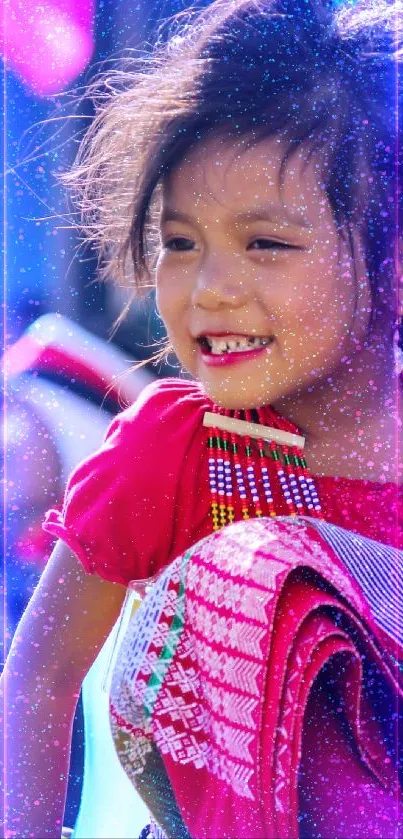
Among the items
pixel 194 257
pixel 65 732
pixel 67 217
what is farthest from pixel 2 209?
pixel 65 732

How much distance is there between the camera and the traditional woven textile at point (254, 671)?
30 centimetres

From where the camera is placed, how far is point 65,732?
23.1 inches

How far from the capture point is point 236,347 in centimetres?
52

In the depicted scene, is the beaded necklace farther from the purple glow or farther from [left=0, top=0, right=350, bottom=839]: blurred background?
the purple glow

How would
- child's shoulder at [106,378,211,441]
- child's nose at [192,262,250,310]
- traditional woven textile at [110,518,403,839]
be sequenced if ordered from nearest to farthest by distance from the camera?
traditional woven textile at [110,518,403,839]
child's nose at [192,262,250,310]
child's shoulder at [106,378,211,441]

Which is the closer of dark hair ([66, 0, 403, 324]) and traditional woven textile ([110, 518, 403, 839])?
traditional woven textile ([110, 518, 403, 839])

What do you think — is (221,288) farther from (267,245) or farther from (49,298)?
(49,298)

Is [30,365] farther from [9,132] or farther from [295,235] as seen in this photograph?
[295,235]

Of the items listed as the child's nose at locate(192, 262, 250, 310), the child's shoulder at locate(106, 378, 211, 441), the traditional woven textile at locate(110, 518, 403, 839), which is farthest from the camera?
the child's shoulder at locate(106, 378, 211, 441)

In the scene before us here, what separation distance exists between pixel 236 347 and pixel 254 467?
9 centimetres

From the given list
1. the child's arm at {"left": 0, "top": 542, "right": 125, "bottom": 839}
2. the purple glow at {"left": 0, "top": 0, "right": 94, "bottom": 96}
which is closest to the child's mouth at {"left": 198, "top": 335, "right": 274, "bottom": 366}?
the child's arm at {"left": 0, "top": 542, "right": 125, "bottom": 839}

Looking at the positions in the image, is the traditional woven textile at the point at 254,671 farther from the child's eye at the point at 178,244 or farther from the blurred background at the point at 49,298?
the blurred background at the point at 49,298

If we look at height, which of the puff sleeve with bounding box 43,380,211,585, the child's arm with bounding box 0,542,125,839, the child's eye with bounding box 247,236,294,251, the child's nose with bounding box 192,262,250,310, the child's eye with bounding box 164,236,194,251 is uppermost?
the child's eye with bounding box 164,236,194,251

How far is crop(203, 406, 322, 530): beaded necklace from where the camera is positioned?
0.56 metres
